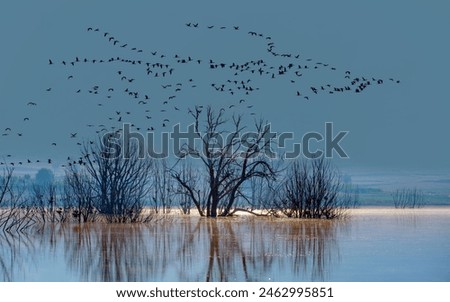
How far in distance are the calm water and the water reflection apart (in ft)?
0.05

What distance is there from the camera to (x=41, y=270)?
1458 cm

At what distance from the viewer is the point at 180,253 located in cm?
1712

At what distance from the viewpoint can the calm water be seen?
44.8ft

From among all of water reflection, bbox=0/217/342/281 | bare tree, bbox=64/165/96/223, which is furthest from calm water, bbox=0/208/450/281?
bare tree, bbox=64/165/96/223

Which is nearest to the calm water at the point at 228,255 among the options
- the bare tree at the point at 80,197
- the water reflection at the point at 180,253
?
the water reflection at the point at 180,253

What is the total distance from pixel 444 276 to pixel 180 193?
23.3m

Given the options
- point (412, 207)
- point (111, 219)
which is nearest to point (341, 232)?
point (111, 219)

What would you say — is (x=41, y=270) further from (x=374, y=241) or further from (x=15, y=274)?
(x=374, y=241)

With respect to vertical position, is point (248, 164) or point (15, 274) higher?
point (248, 164)

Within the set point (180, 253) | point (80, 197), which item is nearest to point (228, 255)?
point (180, 253)

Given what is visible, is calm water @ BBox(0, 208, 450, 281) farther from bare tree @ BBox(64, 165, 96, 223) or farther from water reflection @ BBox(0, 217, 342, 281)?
bare tree @ BBox(64, 165, 96, 223)

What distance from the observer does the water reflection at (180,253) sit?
13.7 meters

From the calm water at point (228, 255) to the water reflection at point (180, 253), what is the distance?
0.05 ft

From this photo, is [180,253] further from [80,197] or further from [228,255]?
[80,197]
